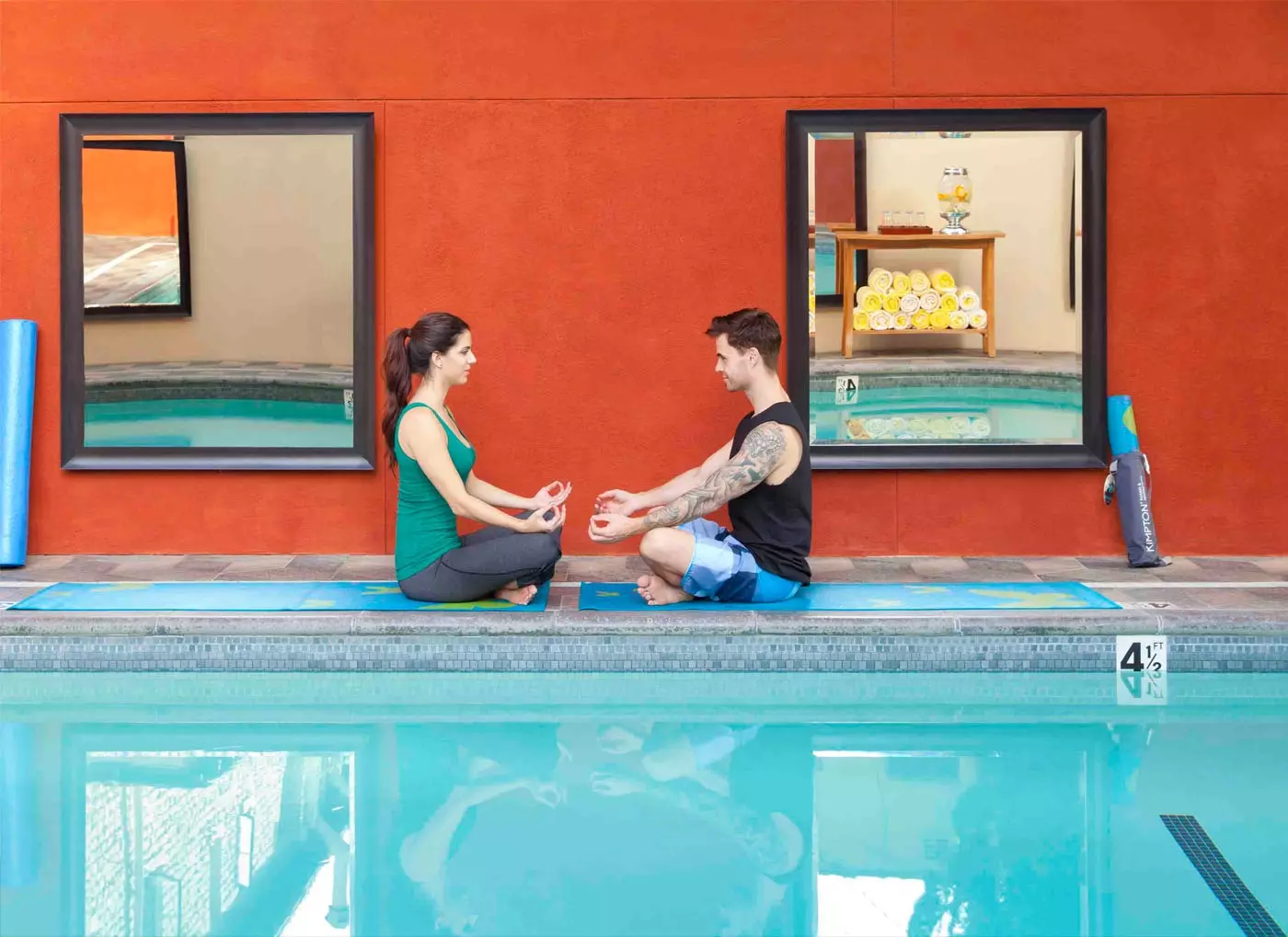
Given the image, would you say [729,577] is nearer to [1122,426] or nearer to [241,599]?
[241,599]

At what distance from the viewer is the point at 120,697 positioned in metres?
4.38

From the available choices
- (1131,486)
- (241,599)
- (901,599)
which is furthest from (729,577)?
(1131,486)

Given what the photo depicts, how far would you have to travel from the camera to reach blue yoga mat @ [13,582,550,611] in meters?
4.74

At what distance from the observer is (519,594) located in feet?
16.0

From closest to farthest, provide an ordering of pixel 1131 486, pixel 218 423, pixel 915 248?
pixel 1131 486 < pixel 915 248 < pixel 218 423

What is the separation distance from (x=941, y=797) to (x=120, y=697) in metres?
2.66

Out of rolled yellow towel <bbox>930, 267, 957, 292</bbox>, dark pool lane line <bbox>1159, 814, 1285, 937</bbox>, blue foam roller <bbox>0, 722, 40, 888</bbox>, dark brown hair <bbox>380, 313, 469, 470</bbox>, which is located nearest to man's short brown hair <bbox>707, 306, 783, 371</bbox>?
dark brown hair <bbox>380, 313, 469, 470</bbox>

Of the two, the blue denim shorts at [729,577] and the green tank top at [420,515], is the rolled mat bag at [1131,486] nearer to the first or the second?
the blue denim shorts at [729,577]

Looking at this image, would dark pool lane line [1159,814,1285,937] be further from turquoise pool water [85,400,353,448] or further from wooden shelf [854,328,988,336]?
turquoise pool water [85,400,353,448]

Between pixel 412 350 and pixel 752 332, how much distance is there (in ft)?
4.04

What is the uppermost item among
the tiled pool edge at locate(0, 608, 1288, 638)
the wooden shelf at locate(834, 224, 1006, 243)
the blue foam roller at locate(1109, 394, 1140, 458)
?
the wooden shelf at locate(834, 224, 1006, 243)

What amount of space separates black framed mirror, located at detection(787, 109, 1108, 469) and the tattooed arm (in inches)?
46.6

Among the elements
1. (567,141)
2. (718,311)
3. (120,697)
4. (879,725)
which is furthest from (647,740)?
(567,141)

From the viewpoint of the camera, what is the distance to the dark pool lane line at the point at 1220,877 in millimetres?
2678
